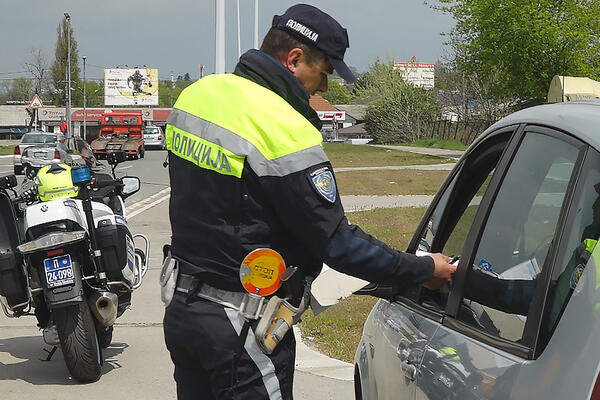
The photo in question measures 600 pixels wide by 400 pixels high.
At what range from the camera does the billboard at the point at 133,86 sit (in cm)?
10938

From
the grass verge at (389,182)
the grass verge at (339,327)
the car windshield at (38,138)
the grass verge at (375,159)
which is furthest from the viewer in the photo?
the car windshield at (38,138)

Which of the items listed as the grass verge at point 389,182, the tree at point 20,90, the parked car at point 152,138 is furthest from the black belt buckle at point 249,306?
the tree at point 20,90

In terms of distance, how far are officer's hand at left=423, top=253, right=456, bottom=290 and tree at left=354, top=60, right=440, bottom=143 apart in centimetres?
5425

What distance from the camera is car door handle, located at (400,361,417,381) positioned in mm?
2869

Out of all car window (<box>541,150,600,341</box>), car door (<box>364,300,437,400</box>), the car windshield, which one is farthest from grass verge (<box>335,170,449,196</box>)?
car window (<box>541,150,600,341</box>)

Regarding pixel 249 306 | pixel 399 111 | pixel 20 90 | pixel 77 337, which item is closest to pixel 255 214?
pixel 249 306

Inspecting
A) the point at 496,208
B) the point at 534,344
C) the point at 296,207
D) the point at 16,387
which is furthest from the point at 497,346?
the point at 16,387

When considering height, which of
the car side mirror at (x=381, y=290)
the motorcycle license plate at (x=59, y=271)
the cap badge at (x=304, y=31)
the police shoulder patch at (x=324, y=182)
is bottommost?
the motorcycle license plate at (x=59, y=271)

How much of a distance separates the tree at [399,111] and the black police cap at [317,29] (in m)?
54.1

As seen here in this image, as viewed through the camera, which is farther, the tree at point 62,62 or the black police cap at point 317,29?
the tree at point 62,62

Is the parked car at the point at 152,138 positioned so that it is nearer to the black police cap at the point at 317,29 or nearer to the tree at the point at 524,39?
the tree at the point at 524,39

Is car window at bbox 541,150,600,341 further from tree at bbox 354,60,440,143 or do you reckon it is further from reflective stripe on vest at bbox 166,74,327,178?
tree at bbox 354,60,440,143

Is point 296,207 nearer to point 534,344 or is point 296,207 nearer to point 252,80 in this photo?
point 252,80

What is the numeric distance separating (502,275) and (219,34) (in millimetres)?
18587
